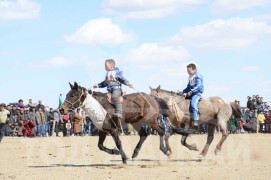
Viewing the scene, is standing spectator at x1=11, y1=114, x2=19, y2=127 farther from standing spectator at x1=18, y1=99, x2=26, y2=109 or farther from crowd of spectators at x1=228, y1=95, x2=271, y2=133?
crowd of spectators at x1=228, y1=95, x2=271, y2=133

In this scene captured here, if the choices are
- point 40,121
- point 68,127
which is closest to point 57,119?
point 68,127

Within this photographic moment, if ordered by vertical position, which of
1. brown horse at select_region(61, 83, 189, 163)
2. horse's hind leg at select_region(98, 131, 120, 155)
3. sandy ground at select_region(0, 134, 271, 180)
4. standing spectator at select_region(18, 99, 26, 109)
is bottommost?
sandy ground at select_region(0, 134, 271, 180)

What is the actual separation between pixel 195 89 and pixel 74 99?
3.32 m

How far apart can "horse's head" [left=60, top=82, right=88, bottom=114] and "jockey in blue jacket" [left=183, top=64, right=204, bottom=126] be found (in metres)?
3.09

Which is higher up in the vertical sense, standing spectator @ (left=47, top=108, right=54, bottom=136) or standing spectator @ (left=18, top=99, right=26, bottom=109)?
standing spectator @ (left=18, top=99, right=26, bottom=109)

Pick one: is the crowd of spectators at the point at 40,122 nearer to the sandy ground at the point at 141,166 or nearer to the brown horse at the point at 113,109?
the sandy ground at the point at 141,166

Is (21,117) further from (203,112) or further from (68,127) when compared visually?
(203,112)

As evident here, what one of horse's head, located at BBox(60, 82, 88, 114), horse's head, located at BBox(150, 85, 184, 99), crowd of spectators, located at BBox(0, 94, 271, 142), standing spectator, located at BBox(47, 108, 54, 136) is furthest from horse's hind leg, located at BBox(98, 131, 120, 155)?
standing spectator, located at BBox(47, 108, 54, 136)

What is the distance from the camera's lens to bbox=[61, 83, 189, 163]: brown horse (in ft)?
42.1

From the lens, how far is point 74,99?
12.8 m

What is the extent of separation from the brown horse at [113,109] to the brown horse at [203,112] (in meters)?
1.15

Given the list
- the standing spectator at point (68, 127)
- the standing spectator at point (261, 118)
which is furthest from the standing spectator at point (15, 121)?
the standing spectator at point (261, 118)

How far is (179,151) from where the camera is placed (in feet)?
56.9

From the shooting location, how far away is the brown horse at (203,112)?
1490 centimetres
